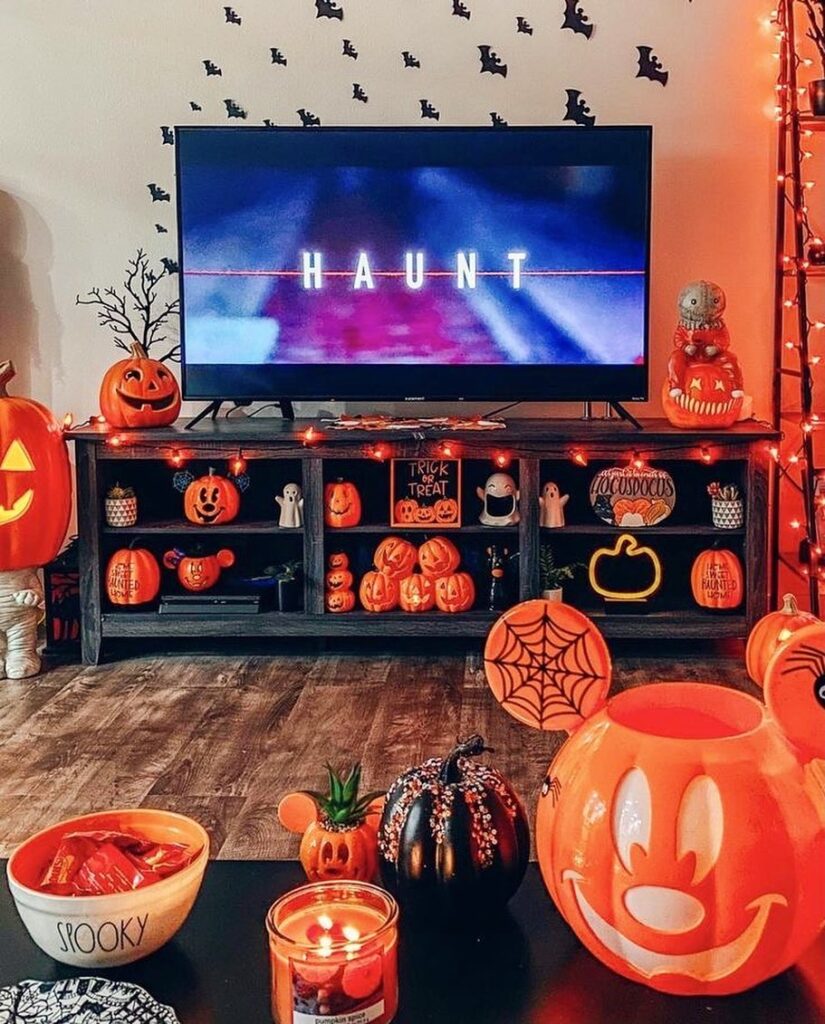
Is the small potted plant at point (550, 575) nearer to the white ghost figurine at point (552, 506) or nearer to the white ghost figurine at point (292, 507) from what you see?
the white ghost figurine at point (552, 506)

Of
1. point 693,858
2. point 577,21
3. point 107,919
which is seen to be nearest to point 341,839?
point 107,919

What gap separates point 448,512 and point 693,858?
114 inches

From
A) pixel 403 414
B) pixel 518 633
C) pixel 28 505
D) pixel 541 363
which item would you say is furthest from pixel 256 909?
pixel 403 414

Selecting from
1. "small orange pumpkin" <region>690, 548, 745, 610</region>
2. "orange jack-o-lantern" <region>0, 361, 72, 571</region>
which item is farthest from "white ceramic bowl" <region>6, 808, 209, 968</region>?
"small orange pumpkin" <region>690, 548, 745, 610</region>

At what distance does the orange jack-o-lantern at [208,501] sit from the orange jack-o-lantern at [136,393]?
0.22m

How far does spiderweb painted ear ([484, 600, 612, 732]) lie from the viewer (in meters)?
0.98

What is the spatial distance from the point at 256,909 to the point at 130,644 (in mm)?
2931

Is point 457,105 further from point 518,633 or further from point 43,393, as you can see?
point 518,633

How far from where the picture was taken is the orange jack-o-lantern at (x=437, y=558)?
12.3 ft

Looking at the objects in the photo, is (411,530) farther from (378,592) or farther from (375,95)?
(375,95)

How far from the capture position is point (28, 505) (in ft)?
11.6

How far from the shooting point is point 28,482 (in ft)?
11.6

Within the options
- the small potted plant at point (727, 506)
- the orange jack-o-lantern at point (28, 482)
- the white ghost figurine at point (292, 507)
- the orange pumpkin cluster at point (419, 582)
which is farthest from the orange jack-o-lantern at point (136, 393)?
the small potted plant at point (727, 506)

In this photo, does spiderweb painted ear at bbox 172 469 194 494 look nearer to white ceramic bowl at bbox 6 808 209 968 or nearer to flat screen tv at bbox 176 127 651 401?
flat screen tv at bbox 176 127 651 401
